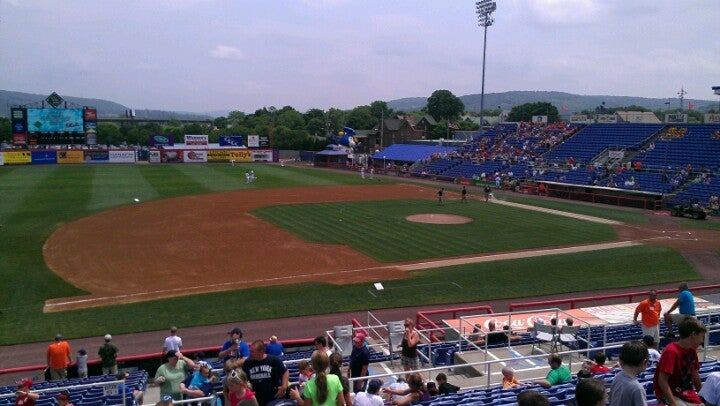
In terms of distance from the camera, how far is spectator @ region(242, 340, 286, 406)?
7625mm

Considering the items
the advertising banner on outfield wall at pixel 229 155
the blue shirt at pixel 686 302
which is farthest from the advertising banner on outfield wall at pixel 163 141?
the blue shirt at pixel 686 302

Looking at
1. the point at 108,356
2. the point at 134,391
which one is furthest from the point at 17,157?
the point at 134,391

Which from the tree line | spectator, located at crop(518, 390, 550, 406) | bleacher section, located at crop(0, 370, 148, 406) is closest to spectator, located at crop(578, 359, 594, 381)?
spectator, located at crop(518, 390, 550, 406)

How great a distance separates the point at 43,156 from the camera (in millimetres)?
78625

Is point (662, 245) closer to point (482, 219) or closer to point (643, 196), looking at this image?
point (482, 219)

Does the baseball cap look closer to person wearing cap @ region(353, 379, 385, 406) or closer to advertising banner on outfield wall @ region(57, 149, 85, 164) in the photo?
person wearing cap @ region(353, 379, 385, 406)

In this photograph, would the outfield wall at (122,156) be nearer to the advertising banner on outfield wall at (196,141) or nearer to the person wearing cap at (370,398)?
the advertising banner on outfield wall at (196,141)

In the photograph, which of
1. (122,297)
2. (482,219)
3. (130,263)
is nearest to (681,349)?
(122,297)

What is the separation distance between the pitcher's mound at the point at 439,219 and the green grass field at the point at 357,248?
996 mm

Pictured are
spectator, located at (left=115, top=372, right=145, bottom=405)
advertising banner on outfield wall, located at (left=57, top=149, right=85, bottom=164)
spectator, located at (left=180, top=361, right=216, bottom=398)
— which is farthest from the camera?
advertising banner on outfield wall, located at (left=57, top=149, right=85, bottom=164)

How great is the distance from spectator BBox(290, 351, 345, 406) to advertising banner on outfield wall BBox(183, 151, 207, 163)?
283ft

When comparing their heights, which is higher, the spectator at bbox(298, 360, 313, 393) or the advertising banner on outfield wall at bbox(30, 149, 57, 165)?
the advertising banner on outfield wall at bbox(30, 149, 57, 165)

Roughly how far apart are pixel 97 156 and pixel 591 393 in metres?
88.9

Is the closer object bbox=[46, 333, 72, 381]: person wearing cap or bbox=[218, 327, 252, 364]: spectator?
bbox=[218, 327, 252, 364]: spectator
